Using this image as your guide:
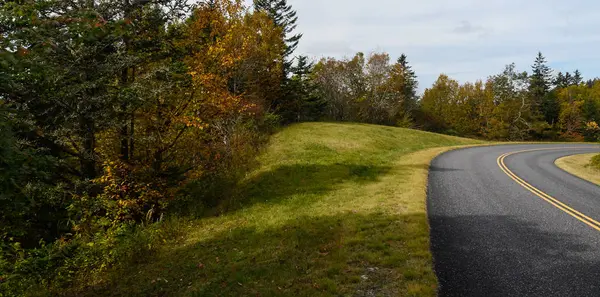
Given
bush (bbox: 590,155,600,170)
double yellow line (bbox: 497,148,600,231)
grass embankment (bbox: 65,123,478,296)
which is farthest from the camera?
bush (bbox: 590,155,600,170)

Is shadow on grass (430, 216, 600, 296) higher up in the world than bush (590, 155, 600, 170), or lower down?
lower down

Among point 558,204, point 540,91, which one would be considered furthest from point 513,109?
point 558,204

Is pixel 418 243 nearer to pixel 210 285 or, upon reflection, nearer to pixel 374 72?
pixel 210 285

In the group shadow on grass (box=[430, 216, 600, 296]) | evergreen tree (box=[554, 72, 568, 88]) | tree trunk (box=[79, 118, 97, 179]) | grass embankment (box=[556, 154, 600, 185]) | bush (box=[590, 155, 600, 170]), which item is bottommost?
shadow on grass (box=[430, 216, 600, 296])

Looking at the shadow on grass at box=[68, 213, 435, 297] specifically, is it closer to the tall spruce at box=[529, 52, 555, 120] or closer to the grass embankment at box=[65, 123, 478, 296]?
the grass embankment at box=[65, 123, 478, 296]

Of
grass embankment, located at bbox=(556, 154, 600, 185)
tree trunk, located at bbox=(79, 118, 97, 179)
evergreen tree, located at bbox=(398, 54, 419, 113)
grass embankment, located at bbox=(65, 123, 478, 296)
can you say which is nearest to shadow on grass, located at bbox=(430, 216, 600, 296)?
grass embankment, located at bbox=(65, 123, 478, 296)

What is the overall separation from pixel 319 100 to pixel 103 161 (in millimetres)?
36911

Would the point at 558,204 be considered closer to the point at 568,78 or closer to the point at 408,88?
the point at 408,88

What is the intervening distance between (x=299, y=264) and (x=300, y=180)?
33.7 ft

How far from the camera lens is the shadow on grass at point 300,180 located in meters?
17.0

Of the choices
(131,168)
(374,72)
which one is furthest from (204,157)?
(374,72)

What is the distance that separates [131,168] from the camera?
A: 13.9 m

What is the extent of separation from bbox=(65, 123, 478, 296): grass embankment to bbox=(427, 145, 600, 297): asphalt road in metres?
0.65

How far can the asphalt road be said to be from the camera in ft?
22.8
